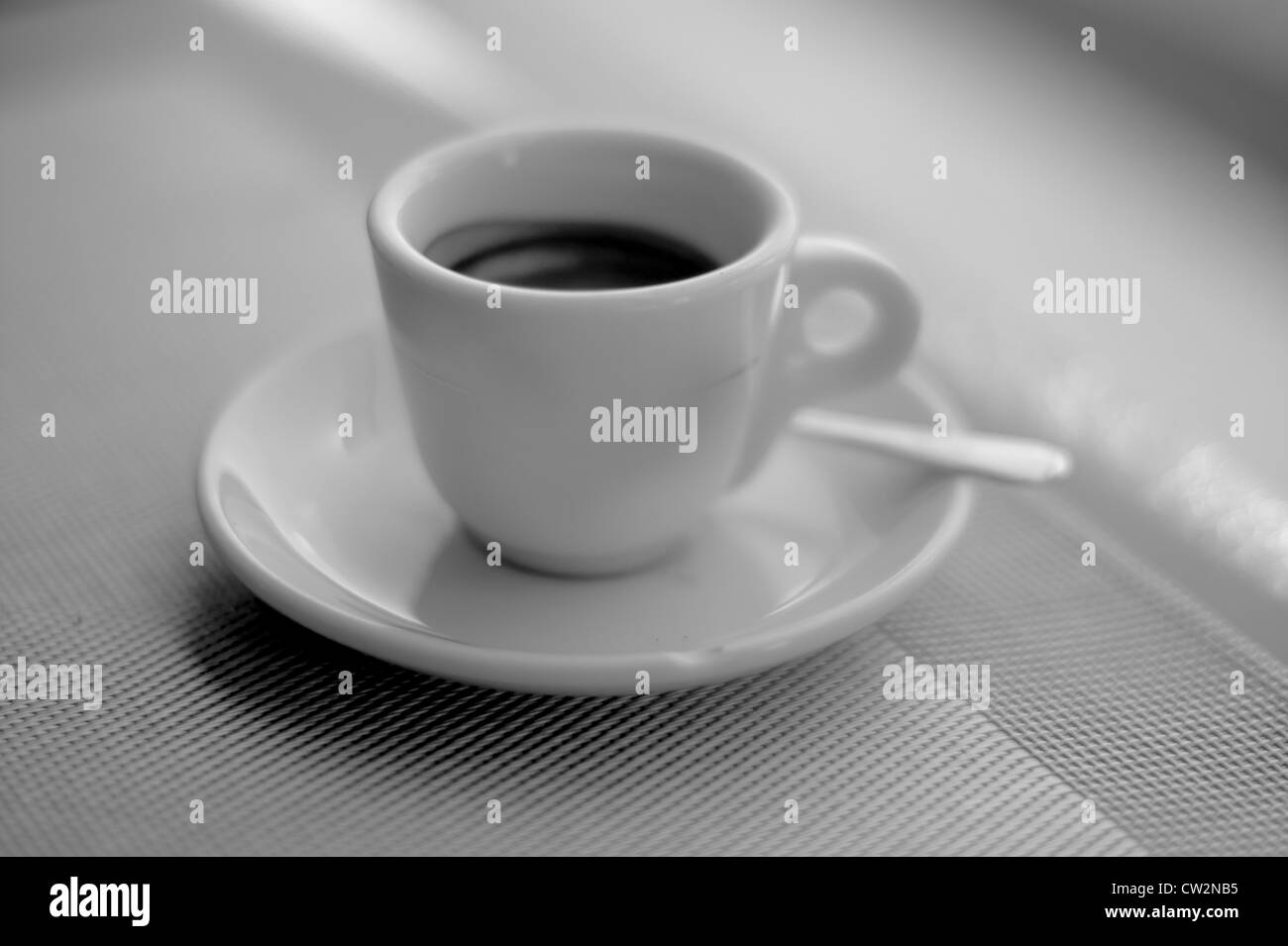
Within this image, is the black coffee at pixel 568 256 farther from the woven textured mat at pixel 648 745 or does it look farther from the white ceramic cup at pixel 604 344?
the woven textured mat at pixel 648 745

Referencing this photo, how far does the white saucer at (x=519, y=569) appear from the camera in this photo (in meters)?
0.46

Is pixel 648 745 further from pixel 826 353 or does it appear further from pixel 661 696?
pixel 826 353

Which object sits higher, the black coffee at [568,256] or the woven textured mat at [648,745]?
the black coffee at [568,256]

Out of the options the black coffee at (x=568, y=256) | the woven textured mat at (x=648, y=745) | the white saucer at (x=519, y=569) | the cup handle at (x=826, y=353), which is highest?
the black coffee at (x=568, y=256)

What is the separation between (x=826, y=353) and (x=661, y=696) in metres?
0.17

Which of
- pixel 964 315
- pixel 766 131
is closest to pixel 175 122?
pixel 766 131

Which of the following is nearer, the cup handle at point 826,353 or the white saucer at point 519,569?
the white saucer at point 519,569

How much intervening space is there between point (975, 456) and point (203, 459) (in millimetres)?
306

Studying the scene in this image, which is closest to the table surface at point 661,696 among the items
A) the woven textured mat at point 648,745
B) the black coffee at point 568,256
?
the woven textured mat at point 648,745

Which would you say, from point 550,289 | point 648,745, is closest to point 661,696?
point 648,745

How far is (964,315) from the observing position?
0.76 metres

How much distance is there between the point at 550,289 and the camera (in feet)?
1.80

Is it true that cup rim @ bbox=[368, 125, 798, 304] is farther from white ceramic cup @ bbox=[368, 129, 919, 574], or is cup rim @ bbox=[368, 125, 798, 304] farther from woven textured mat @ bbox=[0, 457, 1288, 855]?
woven textured mat @ bbox=[0, 457, 1288, 855]

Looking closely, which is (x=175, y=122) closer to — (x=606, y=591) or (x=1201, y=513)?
(x=606, y=591)
